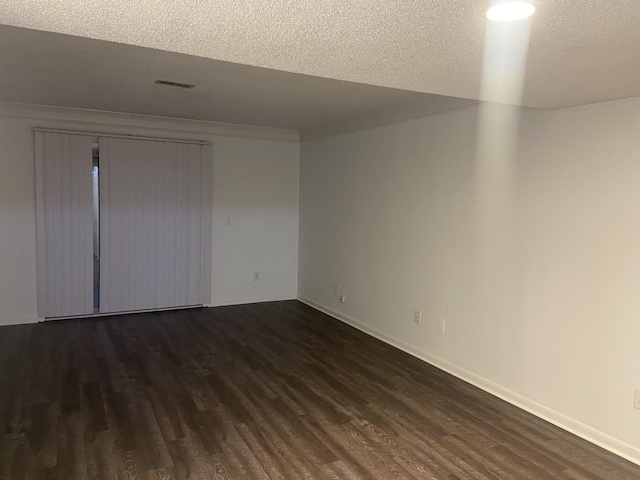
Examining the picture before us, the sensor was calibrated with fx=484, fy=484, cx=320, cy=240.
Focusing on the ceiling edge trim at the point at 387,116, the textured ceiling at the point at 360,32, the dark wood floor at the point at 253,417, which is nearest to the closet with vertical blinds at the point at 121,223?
the dark wood floor at the point at 253,417

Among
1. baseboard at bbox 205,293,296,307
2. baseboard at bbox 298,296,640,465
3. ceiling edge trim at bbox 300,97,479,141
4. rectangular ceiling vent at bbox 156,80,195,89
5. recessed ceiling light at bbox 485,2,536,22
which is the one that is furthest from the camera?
baseboard at bbox 205,293,296,307

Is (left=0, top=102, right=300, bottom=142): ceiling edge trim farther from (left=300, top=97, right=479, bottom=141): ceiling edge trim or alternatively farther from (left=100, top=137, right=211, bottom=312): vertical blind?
(left=300, top=97, right=479, bottom=141): ceiling edge trim

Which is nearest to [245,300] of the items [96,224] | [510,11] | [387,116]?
[96,224]

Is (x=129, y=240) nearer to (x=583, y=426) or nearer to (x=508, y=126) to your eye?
(x=508, y=126)

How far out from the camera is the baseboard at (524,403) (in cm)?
282

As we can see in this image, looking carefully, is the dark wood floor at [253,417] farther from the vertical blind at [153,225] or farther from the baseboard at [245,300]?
the baseboard at [245,300]

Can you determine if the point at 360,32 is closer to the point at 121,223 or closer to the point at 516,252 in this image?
the point at 516,252

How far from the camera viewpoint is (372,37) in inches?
69.7

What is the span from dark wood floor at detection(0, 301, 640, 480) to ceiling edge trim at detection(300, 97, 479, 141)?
2189mm

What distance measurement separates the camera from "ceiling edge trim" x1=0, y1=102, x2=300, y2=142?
4.93m

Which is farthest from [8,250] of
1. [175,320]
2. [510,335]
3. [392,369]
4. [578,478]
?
[578,478]

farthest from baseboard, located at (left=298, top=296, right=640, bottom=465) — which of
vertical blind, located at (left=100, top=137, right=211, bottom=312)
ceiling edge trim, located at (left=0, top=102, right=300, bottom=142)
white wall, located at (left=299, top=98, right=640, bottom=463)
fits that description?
ceiling edge trim, located at (left=0, top=102, right=300, bottom=142)

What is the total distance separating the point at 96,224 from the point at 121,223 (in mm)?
263

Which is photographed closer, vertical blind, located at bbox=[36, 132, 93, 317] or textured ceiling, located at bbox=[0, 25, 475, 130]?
textured ceiling, located at bbox=[0, 25, 475, 130]
